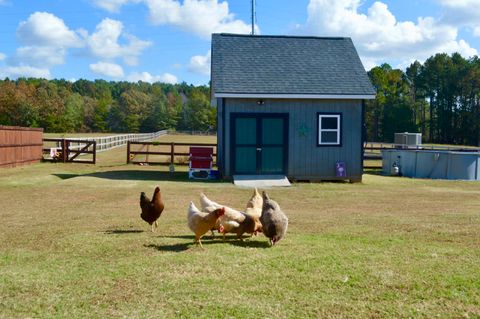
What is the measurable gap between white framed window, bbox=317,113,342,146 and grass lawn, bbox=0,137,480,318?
647 centimetres

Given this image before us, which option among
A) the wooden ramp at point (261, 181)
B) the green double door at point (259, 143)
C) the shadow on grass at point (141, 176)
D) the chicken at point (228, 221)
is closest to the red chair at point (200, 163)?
the shadow on grass at point (141, 176)

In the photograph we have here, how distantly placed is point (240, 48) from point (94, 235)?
12.8 metres

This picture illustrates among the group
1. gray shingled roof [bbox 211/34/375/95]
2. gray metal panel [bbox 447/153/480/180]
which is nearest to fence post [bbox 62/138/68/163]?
gray shingled roof [bbox 211/34/375/95]

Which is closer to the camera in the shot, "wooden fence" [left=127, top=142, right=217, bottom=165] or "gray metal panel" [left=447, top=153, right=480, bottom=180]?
"gray metal panel" [left=447, top=153, right=480, bottom=180]

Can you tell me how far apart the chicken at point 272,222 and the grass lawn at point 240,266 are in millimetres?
224

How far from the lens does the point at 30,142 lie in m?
22.5

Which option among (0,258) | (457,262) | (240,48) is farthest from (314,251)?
(240,48)

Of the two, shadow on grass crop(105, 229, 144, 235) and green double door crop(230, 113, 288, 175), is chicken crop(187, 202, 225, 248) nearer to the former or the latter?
shadow on grass crop(105, 229, 144, 235)

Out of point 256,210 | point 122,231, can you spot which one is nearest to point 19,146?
point 122,231

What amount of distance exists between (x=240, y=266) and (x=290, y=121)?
462 inches

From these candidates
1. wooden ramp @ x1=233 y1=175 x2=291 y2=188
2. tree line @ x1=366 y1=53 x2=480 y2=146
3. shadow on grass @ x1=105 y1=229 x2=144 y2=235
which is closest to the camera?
shadow on grass @ x1=105 y1=229 x2=144 y2=235

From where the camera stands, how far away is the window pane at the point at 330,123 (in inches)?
682

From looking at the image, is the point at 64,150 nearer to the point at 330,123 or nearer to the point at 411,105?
the point at 330,123

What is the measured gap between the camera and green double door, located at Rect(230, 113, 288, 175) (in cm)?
1697
